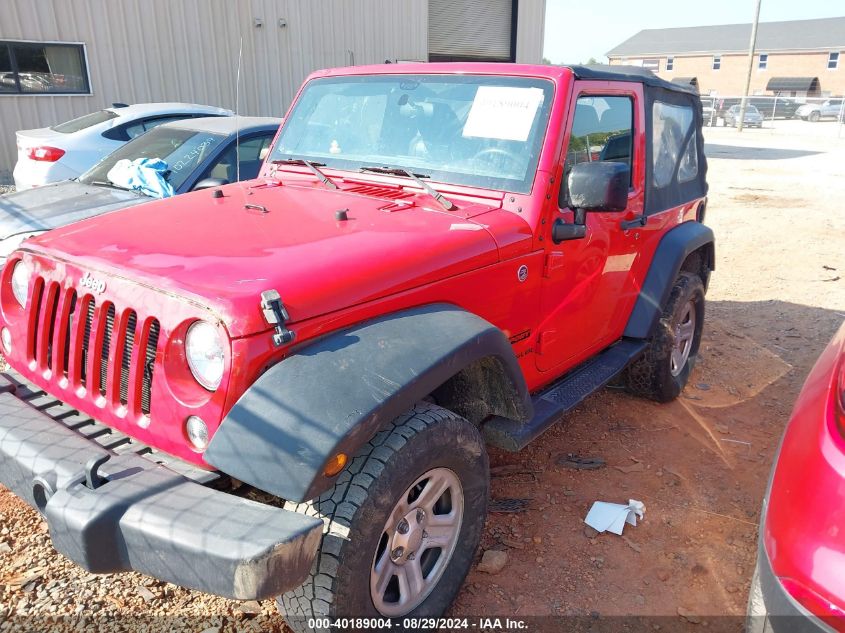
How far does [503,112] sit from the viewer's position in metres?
3.02

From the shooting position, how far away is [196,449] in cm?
205

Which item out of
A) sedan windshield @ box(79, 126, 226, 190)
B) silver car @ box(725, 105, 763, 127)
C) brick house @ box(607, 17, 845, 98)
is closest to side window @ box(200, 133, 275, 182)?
sedan windshield @ box(79, 126, 226, 190)

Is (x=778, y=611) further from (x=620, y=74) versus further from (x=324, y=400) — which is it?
(x=620, y=74)

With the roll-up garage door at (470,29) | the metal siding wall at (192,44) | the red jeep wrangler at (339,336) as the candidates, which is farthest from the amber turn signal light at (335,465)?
the roll-up garage door at (470,29)

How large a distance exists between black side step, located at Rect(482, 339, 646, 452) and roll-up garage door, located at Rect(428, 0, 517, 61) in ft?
47.0

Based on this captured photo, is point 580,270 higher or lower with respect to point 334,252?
lower

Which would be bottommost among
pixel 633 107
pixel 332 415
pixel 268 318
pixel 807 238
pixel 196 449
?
pixel 807 238

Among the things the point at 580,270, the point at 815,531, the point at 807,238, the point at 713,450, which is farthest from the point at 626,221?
the point at 807,238

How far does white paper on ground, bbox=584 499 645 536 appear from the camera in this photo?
314 cm

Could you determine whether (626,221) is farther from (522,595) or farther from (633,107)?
(522,595)

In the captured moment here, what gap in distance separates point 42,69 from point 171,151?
266 inches

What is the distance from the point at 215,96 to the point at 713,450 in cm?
1179

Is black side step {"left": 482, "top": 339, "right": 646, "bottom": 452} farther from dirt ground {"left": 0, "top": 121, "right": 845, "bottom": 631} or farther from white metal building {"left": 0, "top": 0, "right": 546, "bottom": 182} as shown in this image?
white metal building {"left": 0, "top": 0, "right": 546, "bottom": 182}

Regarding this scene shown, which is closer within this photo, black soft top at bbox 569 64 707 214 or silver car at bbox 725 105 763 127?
black soft top at bbox 569 64 707 214
